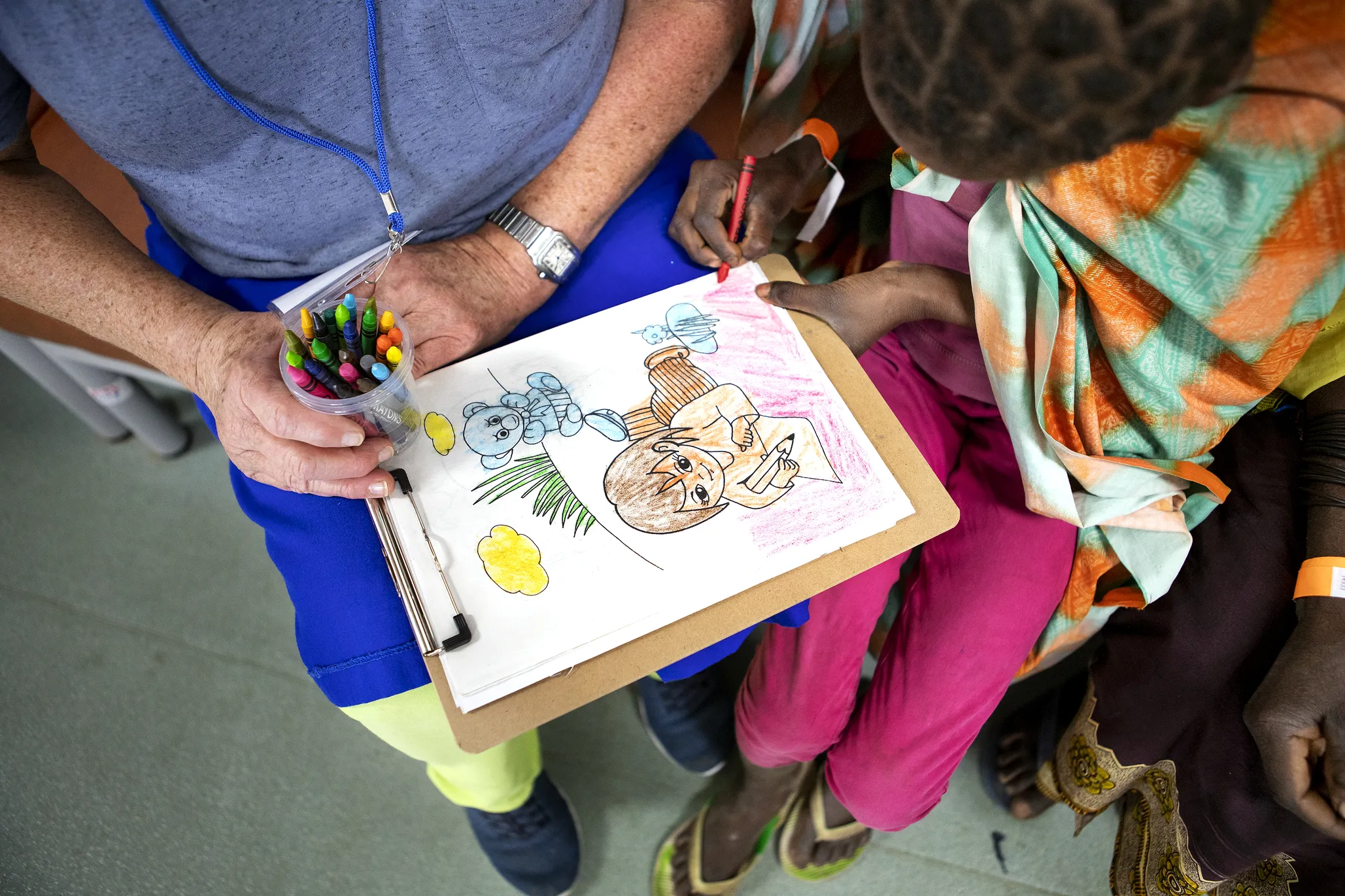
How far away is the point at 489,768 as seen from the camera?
804mm

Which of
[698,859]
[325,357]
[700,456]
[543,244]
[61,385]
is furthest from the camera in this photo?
[61,385]

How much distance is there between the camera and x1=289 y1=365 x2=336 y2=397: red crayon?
0.50 metres

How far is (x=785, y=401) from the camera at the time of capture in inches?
24.7

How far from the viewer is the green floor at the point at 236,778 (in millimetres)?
970

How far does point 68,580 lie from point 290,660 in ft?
1.30

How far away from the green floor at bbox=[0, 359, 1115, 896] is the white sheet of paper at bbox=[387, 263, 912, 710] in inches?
23.9

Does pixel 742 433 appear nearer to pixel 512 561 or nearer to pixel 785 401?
pixel 785 401

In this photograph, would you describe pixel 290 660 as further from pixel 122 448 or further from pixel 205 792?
pixel 122 448

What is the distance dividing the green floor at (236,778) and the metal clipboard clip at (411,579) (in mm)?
Answer: 591

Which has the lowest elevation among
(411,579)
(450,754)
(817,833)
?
(817,833)

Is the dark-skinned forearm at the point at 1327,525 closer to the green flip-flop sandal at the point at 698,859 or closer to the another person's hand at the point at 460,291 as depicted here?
the green flip-flop sandal at the point at 698,859

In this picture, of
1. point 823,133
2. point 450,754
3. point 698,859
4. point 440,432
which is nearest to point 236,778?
point 450,754

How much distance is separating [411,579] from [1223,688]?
2.37 feet

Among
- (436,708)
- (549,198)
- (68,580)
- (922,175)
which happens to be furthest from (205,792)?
(922,175)
